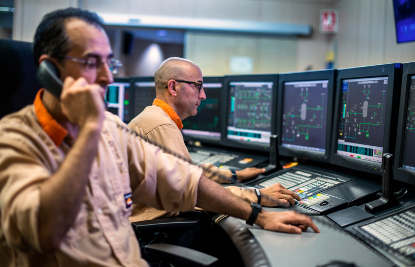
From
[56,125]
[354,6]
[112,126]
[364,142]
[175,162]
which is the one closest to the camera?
[56,125]

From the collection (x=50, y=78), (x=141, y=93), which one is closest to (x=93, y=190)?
(x=50, y=78)

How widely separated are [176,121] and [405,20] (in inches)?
75.6

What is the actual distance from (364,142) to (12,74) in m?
1.34

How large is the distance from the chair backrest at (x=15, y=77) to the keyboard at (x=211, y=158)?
1195mm

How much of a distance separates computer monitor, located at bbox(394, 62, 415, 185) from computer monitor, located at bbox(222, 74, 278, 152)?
82 centimetres

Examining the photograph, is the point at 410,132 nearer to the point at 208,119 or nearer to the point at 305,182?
the point at 305,182

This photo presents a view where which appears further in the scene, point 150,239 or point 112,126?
point 150,239

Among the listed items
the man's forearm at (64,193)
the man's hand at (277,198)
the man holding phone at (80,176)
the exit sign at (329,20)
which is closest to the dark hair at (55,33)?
the man holding phone at (80,176)

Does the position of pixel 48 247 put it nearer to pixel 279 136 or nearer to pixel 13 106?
pixel 13 106

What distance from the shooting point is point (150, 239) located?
1504 millimetres

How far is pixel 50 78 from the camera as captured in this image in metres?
0.88

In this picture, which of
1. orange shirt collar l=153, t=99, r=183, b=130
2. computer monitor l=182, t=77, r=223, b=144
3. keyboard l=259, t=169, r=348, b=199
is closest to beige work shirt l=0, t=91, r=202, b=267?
keyboard l=259, t=169, r=348, b=199

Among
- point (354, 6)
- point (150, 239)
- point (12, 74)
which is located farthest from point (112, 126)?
point (354, 6)

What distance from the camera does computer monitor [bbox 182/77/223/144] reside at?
8.20 ft
